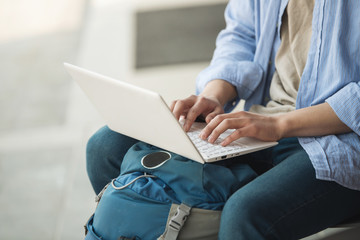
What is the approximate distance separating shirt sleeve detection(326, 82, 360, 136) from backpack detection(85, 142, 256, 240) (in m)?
0.24

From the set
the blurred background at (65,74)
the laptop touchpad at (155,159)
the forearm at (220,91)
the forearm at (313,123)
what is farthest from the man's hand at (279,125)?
the blurred background at (65,74)

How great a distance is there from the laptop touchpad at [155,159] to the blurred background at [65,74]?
2.60 ft

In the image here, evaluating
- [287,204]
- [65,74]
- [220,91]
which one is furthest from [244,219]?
[65,74]

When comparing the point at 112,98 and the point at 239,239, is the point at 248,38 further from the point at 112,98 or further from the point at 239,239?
the point at 239,239

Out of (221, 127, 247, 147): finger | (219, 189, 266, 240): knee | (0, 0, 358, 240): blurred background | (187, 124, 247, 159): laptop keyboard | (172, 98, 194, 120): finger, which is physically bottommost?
(0, 0, 358, 240): blurred background

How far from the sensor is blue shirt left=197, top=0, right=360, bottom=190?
108 centimetres

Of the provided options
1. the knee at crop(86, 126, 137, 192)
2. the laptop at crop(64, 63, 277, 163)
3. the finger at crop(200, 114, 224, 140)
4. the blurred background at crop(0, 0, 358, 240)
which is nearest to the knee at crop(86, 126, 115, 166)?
the knee at crop(86, 126, 137, 192)

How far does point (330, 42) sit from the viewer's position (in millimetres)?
1161

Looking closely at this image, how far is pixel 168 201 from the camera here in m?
1.08

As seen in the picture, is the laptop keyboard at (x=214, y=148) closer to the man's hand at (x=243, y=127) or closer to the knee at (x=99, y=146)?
the man's hand at (x=243, y=127)

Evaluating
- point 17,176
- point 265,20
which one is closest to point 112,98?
point 265,20

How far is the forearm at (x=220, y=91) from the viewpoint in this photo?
4.49 ft

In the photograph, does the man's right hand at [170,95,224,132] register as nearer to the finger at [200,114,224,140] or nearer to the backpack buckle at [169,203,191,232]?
the finger at [200,114,224,140]

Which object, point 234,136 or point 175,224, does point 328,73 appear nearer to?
point 234,136
